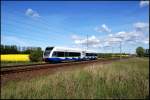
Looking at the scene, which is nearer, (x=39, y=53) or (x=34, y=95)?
(x=34, y=95)

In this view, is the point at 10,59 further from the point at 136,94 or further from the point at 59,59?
the point at 136,94

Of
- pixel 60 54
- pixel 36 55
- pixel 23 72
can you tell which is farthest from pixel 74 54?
pixel 23 72

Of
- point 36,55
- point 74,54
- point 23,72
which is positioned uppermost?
point 74,54

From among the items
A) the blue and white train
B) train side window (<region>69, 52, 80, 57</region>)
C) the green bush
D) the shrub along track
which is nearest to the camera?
the shrub along track

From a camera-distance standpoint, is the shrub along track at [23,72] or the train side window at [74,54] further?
the train side window at [74,54]

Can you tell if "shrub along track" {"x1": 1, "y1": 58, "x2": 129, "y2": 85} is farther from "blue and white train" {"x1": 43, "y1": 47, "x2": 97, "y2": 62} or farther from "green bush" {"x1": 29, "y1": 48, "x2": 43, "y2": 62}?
"green bush" {"x1": 29, "y1": 48, "x2": 43, "y2": 62}

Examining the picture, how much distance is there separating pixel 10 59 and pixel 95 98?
41.9 meters

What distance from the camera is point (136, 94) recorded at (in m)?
8.34

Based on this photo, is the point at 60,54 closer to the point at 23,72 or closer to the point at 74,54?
the point at 74,54

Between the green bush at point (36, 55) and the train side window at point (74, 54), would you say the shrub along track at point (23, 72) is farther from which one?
the green bush at point (36, 55)

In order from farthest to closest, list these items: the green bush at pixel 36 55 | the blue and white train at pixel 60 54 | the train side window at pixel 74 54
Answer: the green bush at pixel 36 55, the train side window at pixel 74 54, the blue and white train at pixel 60 54

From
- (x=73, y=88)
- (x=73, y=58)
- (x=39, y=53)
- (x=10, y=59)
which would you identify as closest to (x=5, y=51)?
(x=10, y=59)

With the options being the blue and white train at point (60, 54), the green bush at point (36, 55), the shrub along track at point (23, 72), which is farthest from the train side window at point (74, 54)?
the shrub along track at point (23, 72)

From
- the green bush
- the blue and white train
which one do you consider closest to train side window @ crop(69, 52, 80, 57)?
the blue and white train
